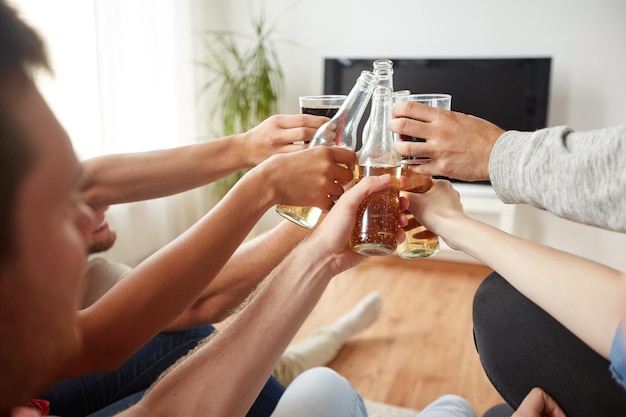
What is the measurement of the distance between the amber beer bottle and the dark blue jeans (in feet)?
1.58

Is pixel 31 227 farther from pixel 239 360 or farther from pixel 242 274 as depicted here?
pixel 242 274

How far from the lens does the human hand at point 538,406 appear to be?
822 millimetres

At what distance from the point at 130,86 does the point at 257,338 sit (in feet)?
7.50

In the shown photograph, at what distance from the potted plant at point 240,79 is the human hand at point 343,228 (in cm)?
207

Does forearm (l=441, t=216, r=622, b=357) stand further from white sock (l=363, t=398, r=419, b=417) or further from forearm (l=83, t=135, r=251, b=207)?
white sock (l=363, t=398, r=419, b=417)

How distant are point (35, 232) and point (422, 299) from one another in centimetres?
239

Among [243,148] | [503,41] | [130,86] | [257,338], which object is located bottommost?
[257,338]

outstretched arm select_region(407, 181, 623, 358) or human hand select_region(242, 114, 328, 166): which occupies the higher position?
human hand select_region(242, 114, 328, 166)

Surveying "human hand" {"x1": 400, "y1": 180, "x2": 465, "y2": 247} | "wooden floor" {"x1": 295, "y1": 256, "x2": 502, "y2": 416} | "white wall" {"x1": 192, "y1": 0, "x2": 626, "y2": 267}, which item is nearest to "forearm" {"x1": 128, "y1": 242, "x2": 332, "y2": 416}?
"human hand" {"x1": 400, "y1": 180, "x2": 465, "y2": 247}

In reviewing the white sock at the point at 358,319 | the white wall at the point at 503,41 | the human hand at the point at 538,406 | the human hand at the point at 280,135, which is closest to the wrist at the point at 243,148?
the human hand at the point at 280,135

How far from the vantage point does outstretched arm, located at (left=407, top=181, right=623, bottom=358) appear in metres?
0.74

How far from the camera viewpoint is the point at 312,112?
3.29 feet

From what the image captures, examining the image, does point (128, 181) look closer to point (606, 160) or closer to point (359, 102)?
point (359, 102)

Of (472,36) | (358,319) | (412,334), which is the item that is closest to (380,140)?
(358,319)
